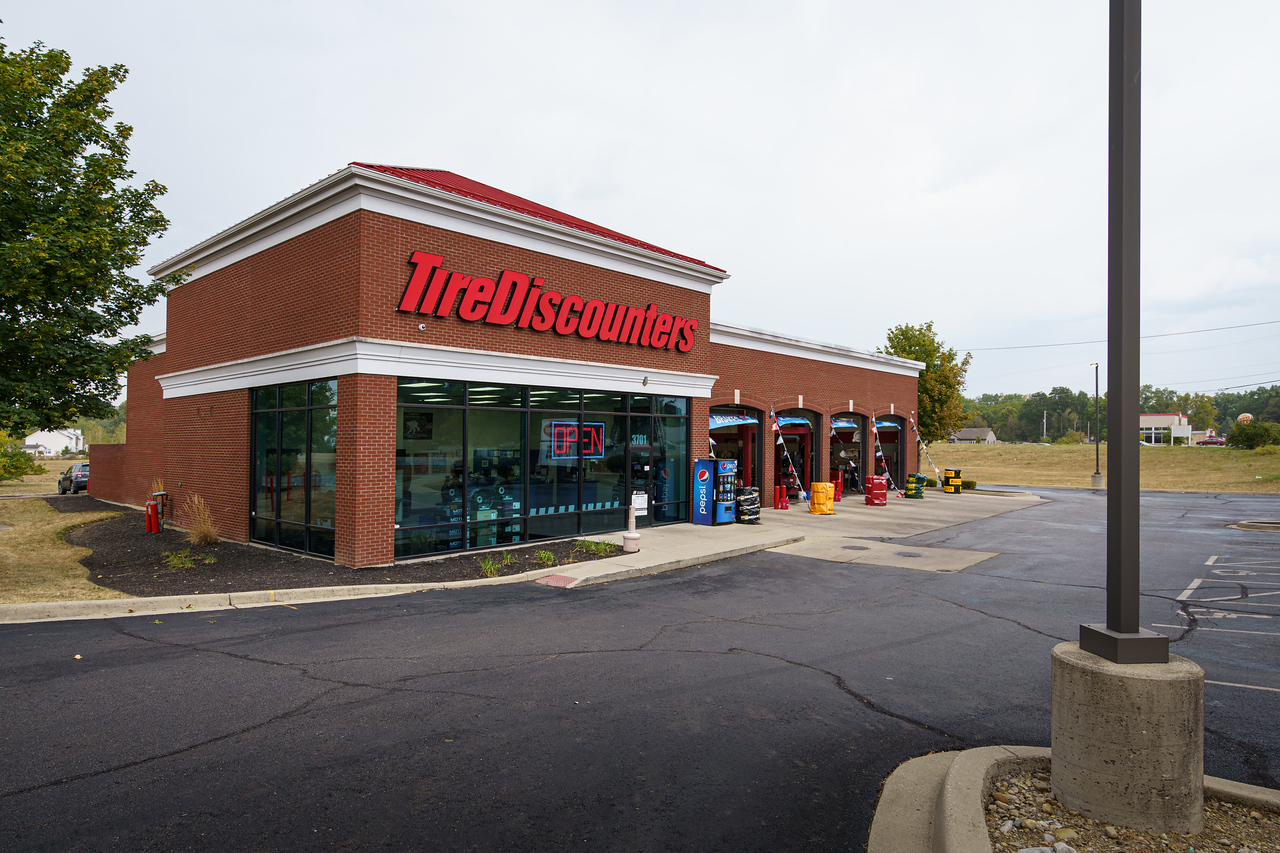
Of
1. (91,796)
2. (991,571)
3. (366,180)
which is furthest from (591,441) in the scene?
(91,796)

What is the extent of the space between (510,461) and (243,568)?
17.4ft

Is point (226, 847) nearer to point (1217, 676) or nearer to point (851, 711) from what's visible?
point (851, 711)

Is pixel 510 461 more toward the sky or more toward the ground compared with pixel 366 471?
more toward the sky

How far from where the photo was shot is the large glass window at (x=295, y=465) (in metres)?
13.1

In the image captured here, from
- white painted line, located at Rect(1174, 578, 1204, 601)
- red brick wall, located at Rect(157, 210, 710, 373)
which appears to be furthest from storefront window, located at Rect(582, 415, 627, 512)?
white painted line, located at Rect(1174, 578, 1204, 601)

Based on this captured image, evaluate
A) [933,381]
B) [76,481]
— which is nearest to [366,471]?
[76,481]

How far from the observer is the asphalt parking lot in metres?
3.95

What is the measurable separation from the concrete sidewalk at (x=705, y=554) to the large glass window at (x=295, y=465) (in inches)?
125

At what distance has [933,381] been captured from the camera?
3959cm

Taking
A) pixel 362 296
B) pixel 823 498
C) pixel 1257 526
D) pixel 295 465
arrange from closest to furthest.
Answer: pixel 362 296, pixel 295 465, pixel 1257 526, pixel 823 498

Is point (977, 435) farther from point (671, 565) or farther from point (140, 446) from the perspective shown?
point (140, 446)

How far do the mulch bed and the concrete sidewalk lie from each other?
52 cm

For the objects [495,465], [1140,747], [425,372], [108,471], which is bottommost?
[108,471]

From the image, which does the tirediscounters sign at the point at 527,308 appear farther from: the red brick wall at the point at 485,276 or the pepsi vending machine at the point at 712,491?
the pepsi vending machine at the point at 712,491
